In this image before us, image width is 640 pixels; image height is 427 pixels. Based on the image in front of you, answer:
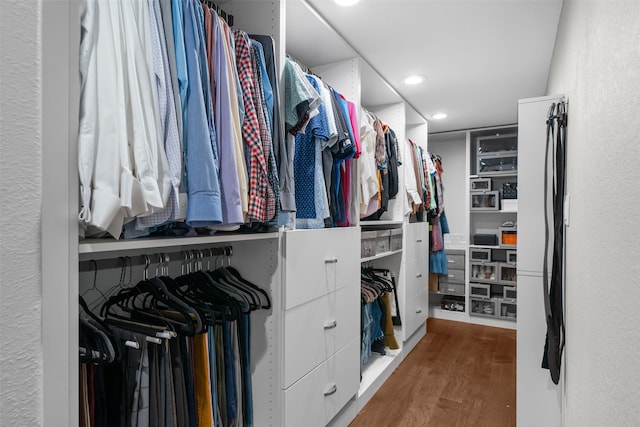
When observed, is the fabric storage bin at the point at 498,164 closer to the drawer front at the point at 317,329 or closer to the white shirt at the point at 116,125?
the drawer front at the point at 317,329

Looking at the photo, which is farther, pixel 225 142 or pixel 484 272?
pixel 484 272

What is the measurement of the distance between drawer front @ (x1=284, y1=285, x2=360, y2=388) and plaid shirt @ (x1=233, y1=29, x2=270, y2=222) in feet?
1.79

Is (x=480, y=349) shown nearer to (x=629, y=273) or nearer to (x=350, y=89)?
(x=350, y=89)

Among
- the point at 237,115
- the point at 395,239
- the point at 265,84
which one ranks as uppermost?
the point at 265,84

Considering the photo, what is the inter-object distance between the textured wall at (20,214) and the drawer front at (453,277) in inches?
164

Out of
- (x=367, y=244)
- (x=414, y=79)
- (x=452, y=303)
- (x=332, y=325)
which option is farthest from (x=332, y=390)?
(x=452, y=303)

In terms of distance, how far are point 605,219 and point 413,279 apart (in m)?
2.43

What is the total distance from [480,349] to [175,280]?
296 cm

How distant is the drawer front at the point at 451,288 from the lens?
4.12 meters

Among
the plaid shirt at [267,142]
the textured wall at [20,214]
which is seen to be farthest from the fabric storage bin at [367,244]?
the textured wall at [20,214]

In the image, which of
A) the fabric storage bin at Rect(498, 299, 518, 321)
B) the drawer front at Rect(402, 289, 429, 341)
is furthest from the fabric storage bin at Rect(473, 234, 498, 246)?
the drawer front at Rect(402, 289, 429, 341)

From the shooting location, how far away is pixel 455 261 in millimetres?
4191

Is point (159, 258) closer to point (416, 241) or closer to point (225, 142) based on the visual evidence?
point (225, 142)

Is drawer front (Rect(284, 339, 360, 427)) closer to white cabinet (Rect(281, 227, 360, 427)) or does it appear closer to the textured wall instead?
white cabinet (Rect(281, 227, 360, 427))
